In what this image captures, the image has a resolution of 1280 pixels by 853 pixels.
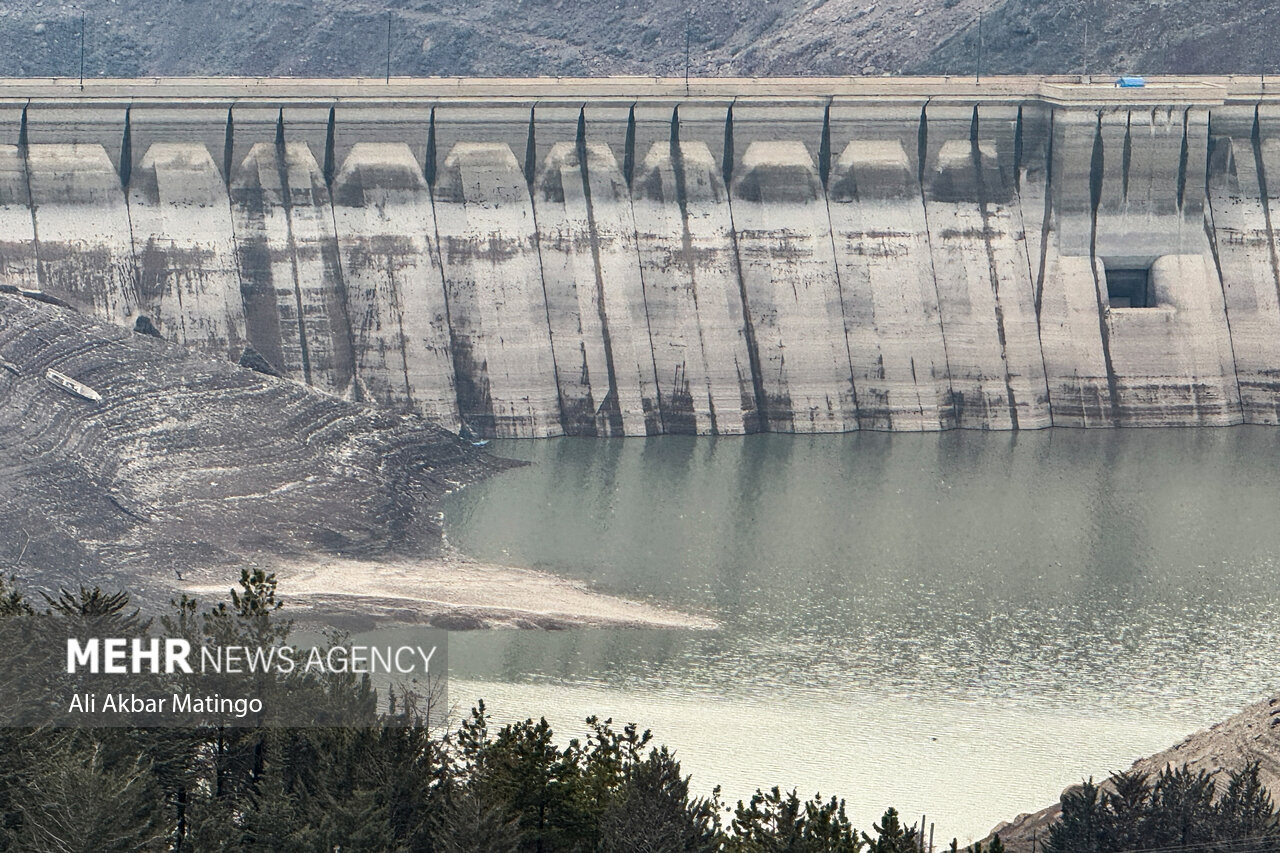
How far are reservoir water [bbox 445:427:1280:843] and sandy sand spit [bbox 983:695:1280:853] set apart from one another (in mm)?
1648

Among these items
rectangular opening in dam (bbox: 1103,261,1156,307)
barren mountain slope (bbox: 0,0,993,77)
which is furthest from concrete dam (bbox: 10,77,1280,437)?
barren mountain slope (bbox: 0,0,993,77)

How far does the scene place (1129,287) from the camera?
76938 mm

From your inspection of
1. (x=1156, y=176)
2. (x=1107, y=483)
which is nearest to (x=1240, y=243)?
(x=1156, y=176)

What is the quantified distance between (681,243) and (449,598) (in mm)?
24007

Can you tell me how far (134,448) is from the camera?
5884 centimetres

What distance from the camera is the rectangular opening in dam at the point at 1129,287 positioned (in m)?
76.4

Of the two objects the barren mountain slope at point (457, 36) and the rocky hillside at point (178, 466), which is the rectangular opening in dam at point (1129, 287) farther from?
the barren mountain slope at point (457, 36)

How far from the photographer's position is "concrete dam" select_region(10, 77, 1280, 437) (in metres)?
72.4

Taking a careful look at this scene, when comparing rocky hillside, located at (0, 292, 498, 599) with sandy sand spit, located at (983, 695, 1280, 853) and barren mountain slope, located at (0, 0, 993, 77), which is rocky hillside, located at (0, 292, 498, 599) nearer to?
sandy sand spit, located at (983, 695, 1280, 853)

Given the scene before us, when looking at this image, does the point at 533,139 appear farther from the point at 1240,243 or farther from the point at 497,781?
the point at 497,781

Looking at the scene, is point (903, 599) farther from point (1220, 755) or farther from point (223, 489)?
point (223, 489)

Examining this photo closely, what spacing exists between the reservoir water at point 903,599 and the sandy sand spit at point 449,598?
0.79 metres

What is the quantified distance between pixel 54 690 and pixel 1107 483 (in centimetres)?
4136

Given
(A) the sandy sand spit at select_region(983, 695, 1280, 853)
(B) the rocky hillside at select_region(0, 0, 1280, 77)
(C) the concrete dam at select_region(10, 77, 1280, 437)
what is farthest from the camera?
(B) the rocky hillside at select_region(0, 0, 1280, 77)
